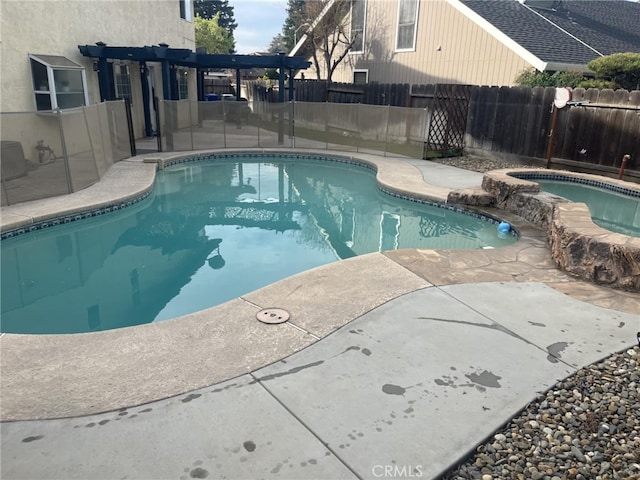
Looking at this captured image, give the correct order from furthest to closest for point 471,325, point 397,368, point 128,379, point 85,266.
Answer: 1. point 85,266
2. point 471,325
3. point 397,368
4. point 128,379

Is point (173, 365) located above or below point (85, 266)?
above

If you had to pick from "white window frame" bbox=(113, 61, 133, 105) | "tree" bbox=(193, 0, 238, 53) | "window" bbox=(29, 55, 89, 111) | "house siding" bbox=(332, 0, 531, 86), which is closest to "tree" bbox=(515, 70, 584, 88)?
"house siding" bbox=(332, 0, 531, 86)

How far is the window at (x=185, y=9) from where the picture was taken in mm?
17917

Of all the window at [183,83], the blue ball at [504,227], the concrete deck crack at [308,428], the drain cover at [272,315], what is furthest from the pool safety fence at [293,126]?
the concrete deck crack at [308,428]

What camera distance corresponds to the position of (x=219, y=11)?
6788cm

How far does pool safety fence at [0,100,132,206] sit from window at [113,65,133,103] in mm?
5092

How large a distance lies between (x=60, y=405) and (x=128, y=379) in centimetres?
41

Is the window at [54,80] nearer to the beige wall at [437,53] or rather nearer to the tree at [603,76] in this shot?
the beige wall at [437,53]

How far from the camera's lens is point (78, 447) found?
2.50 m

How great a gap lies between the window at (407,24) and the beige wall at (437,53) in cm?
23

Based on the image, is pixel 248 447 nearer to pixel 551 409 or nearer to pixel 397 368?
pixel 397 368

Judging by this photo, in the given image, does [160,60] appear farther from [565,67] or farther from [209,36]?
[209,36]

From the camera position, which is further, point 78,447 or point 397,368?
point 397,368

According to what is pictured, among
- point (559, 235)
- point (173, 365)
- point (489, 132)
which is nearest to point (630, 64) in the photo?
point (489, 132)
